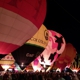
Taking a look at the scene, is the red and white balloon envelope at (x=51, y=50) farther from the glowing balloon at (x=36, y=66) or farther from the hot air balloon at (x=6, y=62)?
the hot air balloon at (x=6, y=62)

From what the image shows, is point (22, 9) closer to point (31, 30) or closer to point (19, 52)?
point (31, 30)

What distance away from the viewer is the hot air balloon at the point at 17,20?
694 cm

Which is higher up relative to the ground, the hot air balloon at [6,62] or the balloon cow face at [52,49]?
the balloon cow face at [52,49]

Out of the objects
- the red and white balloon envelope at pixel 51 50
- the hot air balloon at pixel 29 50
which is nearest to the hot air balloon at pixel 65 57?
the red and white balloon envelope at pixel 51 50

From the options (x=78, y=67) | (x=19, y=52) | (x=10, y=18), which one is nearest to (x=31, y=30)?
(x=10, y=18)

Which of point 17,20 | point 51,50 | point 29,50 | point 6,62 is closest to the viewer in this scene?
point 17,20

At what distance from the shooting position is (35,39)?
39.1 ft

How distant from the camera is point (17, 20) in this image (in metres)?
7.31

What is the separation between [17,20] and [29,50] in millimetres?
4180

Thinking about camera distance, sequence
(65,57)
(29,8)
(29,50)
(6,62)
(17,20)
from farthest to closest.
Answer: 1. (65,57)
2. (6,62)
3. (29,50)
4. (29,8)
5. (17,20)

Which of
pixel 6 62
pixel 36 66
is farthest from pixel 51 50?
pixel 6 62

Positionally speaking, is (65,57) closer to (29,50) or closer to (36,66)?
(36,66)

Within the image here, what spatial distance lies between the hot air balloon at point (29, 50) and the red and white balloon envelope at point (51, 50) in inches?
76.8

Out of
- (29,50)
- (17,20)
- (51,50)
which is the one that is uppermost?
(51,50)
